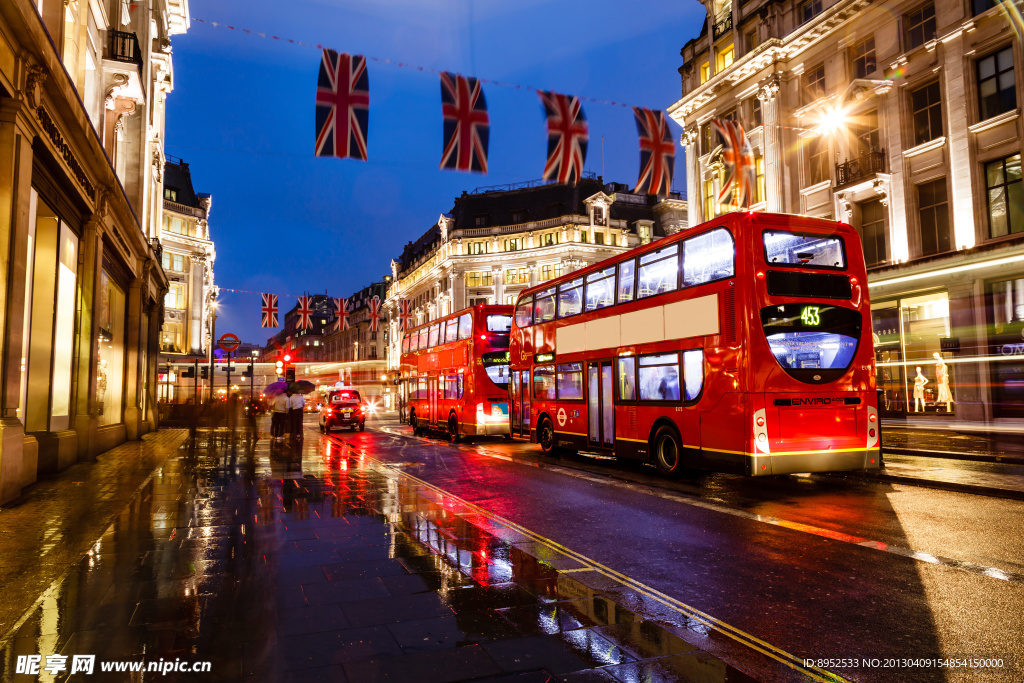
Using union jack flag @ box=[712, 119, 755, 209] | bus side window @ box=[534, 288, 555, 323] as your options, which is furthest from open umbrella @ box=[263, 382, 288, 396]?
union jack flag @ box=[712, 119, 755, 209]

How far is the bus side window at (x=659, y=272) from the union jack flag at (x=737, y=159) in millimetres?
13733

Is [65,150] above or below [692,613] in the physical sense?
above

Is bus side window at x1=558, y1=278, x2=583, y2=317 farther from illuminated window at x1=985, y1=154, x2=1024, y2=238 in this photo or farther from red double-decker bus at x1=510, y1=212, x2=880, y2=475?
illuminated window at x1=985, y1=154, x2=1024, y2=238

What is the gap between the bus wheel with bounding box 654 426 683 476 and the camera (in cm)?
1254

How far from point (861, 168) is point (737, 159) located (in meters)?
5.41

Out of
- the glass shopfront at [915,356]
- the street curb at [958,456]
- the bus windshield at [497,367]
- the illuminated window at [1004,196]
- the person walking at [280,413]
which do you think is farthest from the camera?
the glass shopfront at [915,356]

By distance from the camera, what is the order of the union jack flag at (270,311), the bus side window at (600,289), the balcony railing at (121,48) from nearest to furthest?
the bus side window at (600,289)
the balcony railing at (121,48)
the union jack flag at (270,311)

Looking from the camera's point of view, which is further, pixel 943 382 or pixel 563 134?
pixel 943 382

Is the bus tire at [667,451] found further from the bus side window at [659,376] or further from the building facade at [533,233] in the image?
the building facade at [533,233]

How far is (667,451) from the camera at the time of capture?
13.1 m

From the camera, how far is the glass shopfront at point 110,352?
1855 centimetres

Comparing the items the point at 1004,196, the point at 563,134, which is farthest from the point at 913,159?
the point at 563,134

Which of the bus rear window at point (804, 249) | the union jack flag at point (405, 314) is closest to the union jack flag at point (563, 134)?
the bus rear window at point (804, 249)

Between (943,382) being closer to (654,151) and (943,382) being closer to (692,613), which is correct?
(654,151)
